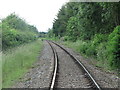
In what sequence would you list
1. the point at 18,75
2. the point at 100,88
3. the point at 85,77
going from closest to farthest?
the point at 100,88
the point at 85,77
the point at 18,75

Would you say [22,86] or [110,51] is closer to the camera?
[22,86]

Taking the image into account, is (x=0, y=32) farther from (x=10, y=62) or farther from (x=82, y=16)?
(x=82, y=16)

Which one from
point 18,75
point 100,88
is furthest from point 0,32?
point 100,88

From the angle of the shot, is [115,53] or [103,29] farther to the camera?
[103,29]


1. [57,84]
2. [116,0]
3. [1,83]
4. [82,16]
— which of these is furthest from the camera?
[82,16]

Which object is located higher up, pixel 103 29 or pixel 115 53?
pixel 103 29

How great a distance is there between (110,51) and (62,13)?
5459 cm

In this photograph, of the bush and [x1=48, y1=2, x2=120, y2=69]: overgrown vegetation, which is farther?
[x1=48, y1=2, x2=120, y2=69]: overgrown vegetation

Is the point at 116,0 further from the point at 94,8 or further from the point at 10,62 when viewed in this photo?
the point at 10,62

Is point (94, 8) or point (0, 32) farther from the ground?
point (94, 8)

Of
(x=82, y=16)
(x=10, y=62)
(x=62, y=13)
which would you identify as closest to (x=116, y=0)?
(x=82, y=16)

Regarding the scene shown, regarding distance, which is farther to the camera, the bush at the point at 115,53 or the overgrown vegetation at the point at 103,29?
the overgrown vegetation at the point at 103,29

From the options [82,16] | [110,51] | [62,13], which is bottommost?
[110,51]

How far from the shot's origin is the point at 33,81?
31.1 feet
